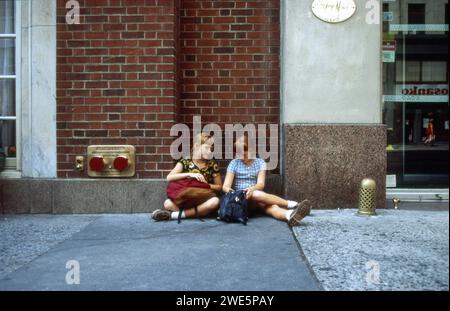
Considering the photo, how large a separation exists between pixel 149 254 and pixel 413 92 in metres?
4.30

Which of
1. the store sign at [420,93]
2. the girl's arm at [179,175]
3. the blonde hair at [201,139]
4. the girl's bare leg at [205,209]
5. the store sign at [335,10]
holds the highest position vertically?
the store sign at [335,10]

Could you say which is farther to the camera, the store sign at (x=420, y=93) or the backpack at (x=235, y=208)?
the store sign at (x=420, y=93)

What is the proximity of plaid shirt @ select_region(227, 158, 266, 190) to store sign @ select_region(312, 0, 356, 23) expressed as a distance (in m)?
1.93

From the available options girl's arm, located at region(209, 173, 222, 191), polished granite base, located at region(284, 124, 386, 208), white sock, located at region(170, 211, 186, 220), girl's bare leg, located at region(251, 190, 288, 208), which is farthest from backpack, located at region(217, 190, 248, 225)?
polished granite base, located at region(284, 124, 386, 208)

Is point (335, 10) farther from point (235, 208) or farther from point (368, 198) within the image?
point (235, 208)

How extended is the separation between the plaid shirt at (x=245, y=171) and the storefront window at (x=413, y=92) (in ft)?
6.22

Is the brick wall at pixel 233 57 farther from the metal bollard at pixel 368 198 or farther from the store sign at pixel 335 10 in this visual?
the metal bollard at pixel 368 198

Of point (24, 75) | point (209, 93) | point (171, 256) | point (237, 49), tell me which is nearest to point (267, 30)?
point (237, 49)

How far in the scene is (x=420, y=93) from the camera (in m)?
6.92

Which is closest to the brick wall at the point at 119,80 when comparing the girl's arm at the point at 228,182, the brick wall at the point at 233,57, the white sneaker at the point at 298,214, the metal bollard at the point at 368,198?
the brick wall at the point at 233,57

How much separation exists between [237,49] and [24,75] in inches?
106

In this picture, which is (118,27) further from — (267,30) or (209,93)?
(267,30)

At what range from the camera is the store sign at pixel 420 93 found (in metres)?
6.84

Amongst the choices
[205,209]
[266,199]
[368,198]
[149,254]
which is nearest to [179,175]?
[205,209]
